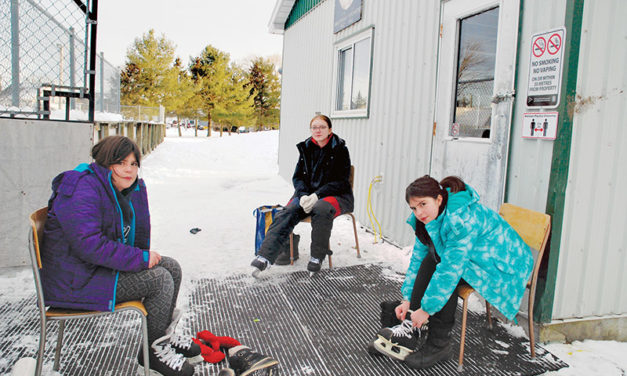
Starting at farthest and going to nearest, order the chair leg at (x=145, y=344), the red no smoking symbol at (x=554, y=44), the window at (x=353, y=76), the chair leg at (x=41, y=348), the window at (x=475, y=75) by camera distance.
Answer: the window at (x=353, y=76) → the window at (x=475, y=75) → the red no smoking symbol at (x=554, y=44) → the chair leg at (x=145, y=344) → the chair leg at (x=41, y=348)

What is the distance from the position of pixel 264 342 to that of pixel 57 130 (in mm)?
2739

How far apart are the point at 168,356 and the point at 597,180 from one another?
2.80 m

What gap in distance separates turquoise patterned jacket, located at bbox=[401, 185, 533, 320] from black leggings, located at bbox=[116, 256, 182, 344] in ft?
4.51

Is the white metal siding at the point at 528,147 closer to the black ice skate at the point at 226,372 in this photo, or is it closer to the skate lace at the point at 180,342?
the black ice skate at the point at 226,372

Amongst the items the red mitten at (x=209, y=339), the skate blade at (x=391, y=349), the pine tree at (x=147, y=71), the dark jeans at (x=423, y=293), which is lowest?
the red mitten at (x=209, y=339)

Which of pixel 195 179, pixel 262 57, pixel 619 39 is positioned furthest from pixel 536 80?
pixel 262 57

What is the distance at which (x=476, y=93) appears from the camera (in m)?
3.77

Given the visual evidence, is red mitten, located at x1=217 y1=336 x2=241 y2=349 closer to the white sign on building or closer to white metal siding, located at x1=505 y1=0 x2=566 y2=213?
white metal siding, located at x1=505 y1=0 x2=566 y2=213

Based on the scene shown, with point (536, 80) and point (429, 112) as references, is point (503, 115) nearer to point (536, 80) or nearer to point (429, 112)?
point (536, 80)

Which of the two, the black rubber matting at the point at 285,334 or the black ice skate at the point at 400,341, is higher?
the black ice skate at the point at 400,341

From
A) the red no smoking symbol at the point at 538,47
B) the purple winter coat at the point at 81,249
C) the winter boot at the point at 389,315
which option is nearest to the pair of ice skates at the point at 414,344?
the winter boot at the point at 389,315

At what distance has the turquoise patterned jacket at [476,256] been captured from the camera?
2.37m

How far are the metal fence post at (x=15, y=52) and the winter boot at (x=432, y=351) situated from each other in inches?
156

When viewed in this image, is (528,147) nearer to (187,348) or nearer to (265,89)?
(187,348)
